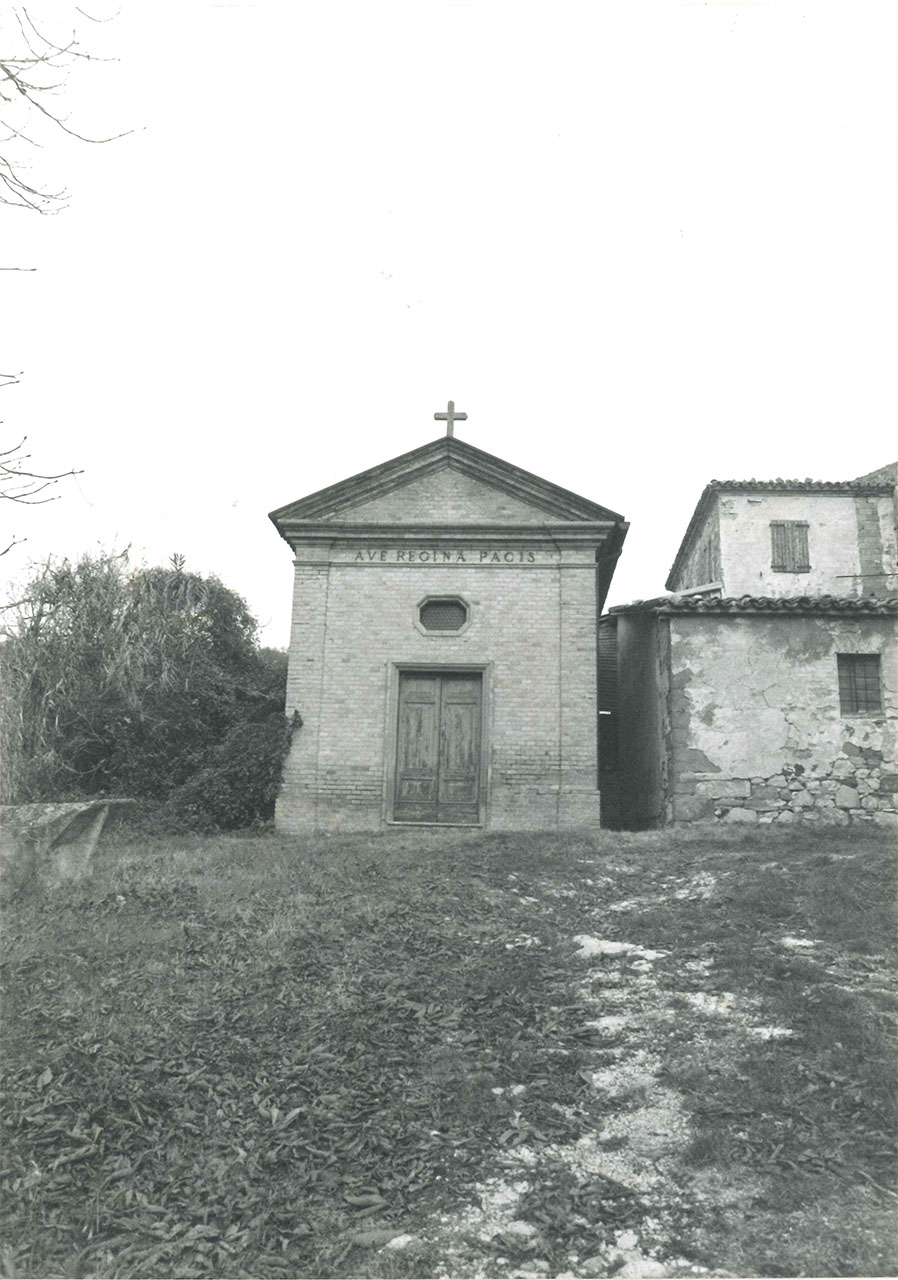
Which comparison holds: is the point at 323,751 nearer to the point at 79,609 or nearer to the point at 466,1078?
the point at 79,609

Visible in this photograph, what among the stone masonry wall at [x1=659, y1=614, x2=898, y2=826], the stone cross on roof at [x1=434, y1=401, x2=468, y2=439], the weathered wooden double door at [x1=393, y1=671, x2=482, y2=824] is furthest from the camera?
the stone cross on roof at [x1=434, y1=401, x2=468, y2=439]

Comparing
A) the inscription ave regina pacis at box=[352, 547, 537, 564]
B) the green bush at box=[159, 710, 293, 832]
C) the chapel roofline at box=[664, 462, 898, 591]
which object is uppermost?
the chapel roofline at box=[664, 462, 898, 591]

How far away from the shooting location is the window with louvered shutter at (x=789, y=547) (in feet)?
78.8

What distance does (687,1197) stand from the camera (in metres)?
4.19

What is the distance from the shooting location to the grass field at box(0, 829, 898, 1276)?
3988 millimetres

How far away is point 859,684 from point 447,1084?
10.7 metres

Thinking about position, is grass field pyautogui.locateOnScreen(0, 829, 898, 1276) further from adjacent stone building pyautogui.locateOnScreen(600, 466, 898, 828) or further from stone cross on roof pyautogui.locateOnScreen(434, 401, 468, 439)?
stone cross on roof pyautogui.locateOnScreen(434, 401, 468, 439)

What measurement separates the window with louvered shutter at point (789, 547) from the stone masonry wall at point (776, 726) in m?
10.3

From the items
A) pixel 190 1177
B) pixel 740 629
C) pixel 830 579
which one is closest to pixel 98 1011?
pixel 190 1177

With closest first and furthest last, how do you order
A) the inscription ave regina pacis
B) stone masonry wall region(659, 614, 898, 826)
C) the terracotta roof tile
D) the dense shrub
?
stone masonry wall region(659, 614, 898, 826)
the terracotta roof tile
the inscription ave regina pacis
the dense shrub

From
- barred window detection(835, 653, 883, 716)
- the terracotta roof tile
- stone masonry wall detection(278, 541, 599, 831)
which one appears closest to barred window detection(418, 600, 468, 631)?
stone masonry wall detection(278, 541, 599, 831)

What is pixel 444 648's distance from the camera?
47.7ft

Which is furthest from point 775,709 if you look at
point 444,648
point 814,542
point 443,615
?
point 814,542

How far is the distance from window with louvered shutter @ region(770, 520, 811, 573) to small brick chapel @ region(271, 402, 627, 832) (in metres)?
10.6
